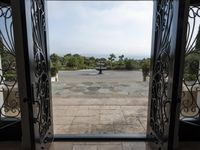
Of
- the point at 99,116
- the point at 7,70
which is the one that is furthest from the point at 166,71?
the point at 99,116

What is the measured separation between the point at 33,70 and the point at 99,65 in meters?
8.90

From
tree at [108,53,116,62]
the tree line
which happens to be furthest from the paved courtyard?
tree at [108,53,116,62]

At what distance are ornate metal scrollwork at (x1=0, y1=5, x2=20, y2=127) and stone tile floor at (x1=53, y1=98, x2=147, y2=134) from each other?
0.82m

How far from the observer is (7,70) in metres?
2.80

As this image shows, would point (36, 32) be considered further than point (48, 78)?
No

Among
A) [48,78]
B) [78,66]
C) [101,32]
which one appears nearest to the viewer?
[48,78]

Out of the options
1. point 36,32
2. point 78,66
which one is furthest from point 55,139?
point 78,66

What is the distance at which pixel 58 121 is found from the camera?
151 inches

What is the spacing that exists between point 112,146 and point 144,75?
20.2ft

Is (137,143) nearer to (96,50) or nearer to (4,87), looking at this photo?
(4,87)

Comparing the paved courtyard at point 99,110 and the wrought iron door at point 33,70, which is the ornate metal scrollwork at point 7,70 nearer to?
the wrought iron door at point 33,70

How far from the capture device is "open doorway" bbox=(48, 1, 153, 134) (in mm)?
4008

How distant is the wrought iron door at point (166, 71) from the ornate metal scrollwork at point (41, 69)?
4.42 feet

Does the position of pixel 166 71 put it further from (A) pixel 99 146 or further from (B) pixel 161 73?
(A) pixel 99 146
